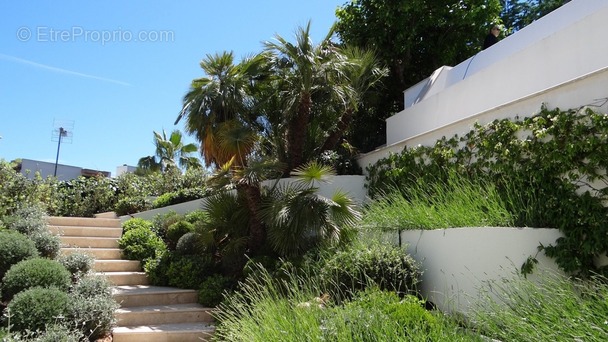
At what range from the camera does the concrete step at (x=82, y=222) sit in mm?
10461

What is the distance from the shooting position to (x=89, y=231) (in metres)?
10.3

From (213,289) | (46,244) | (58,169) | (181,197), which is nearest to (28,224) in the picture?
(46,244)

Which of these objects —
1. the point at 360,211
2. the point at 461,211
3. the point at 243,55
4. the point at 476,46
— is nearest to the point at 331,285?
the point at 461,211

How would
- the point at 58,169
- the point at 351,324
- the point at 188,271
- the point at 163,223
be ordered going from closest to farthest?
the point at 351,324
the point at 188,271
the point at 163,223
the point at 58,169

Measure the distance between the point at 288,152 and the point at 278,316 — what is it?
6454 millimetres

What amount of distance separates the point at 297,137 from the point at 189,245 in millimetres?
3228

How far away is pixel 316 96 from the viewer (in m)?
10.4

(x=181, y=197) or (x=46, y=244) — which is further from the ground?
(x=181, y=197)

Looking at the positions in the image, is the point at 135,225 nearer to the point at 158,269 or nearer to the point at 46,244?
the point at 158,269

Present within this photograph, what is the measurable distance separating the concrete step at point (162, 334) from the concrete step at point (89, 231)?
4137 millimetres

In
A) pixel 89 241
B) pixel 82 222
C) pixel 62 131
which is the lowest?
pixel 89 241

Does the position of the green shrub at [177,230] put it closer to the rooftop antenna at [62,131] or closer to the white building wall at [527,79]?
the white building wall at [527,79]

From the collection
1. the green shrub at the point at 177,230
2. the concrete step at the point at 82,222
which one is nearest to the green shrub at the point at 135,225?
the green shrub at the point at 177,230

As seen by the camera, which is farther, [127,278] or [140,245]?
[140,245]
